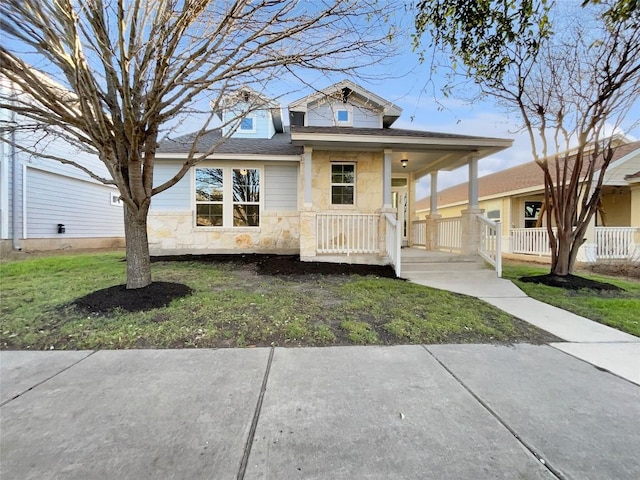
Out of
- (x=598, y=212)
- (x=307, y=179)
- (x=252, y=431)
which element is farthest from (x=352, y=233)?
(x=598, y=212)

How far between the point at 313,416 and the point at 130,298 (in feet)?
11.8

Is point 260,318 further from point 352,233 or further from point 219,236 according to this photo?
point 219,236

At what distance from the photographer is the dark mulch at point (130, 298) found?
432 cm

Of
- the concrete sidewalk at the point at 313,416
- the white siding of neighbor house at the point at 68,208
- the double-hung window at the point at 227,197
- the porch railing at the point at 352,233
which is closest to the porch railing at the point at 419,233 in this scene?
the porch railing at the point at 352,233

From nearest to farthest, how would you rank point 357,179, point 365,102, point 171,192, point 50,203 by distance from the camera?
1. point 357,179
2. point 171,192
3. point 365,102
4. point 50,203

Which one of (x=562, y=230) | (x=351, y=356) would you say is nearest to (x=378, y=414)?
(x=351, y=356)

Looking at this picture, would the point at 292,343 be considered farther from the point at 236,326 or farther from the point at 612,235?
the point at 612,235

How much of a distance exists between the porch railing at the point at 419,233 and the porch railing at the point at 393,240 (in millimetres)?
3308

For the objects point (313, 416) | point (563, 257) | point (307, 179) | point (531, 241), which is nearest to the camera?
point (313, 416)

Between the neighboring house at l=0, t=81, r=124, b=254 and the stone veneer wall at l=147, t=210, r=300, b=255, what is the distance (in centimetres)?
259

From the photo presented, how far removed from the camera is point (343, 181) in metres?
9.56

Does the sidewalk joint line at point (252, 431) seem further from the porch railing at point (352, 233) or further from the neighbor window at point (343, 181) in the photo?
the neighbor window at point (343, 181)

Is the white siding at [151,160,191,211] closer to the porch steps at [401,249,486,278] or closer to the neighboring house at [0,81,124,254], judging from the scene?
the neighboring house at [0,81,124,254]

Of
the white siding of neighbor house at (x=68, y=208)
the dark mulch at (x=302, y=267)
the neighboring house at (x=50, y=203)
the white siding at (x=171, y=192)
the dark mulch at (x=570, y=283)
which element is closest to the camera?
the dark mulch at (x=570, y=283)
